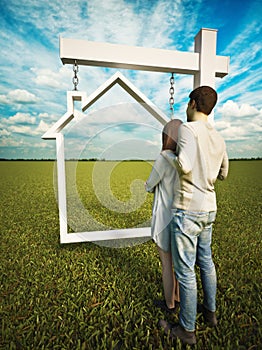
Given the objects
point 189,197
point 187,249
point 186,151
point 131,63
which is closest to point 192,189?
point 189,197

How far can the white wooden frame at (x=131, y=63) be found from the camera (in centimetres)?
259

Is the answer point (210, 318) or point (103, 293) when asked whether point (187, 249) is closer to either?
point (210, 318)

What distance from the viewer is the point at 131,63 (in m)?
2.69

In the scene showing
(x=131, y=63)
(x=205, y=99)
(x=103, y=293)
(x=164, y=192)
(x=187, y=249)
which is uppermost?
(x=131, y=63)

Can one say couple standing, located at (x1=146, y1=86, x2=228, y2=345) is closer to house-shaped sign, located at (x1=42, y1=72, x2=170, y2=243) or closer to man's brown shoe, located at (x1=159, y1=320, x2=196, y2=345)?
man's brown shoe, located at (x1=159, y1=320, x2=196, y2=345)

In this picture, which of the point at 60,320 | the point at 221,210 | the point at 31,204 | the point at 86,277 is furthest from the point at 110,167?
the point at 31,204

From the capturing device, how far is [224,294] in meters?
2.52

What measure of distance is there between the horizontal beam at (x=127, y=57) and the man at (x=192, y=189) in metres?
1.14

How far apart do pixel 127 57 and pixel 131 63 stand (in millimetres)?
71

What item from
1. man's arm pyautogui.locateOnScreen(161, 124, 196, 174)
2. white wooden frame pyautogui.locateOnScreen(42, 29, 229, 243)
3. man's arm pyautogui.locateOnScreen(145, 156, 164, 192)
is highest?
white wooden frame pyautogui.locateOnScreen(42, 29, 229, 243)

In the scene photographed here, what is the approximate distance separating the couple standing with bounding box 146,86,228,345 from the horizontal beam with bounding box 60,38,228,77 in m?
1.11

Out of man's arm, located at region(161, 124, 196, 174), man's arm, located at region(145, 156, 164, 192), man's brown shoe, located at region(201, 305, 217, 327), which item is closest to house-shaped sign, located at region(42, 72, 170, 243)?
man's arm, located at region(145, 156, 164, 192)

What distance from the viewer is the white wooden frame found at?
2594 millimetres

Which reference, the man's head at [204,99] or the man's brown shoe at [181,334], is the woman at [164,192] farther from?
the man's brown shoe at [181,334]
